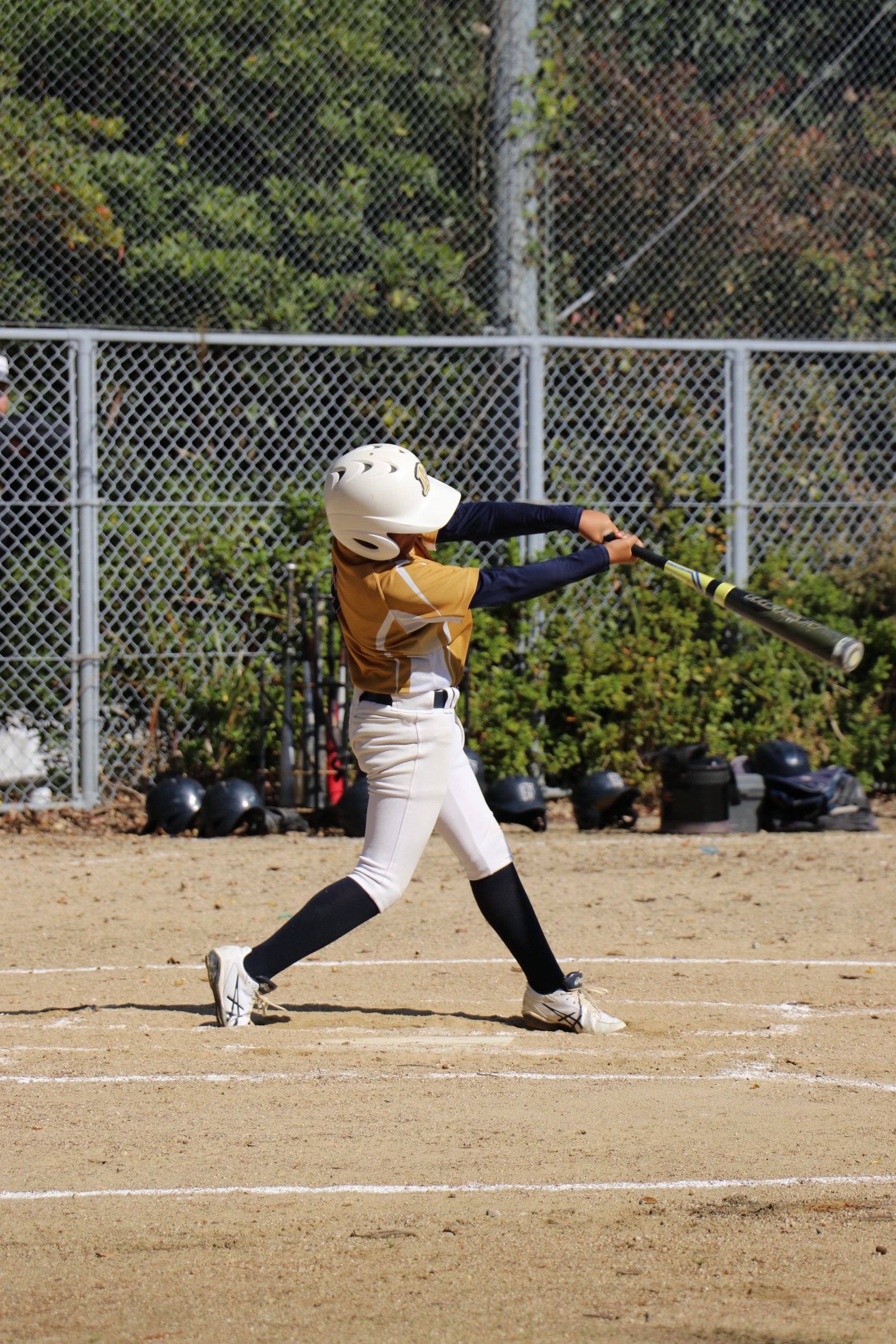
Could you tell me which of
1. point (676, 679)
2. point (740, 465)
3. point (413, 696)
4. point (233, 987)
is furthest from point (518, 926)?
point (740, 465)

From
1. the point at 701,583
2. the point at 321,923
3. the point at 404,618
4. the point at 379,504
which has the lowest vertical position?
the point at 321,923

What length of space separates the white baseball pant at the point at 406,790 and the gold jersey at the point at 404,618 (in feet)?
0.26

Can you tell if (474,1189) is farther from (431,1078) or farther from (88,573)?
(88,573)

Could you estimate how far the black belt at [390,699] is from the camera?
473cm

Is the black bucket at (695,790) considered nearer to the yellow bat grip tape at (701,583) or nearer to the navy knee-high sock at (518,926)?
the yellow bat grip tape at (701,583)

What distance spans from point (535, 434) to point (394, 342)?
1192 mm

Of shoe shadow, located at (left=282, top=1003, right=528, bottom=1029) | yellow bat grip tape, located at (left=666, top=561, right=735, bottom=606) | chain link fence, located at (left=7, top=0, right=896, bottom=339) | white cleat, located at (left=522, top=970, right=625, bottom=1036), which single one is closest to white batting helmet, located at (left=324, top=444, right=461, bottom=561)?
yellow bat grip tape, located at (left=666, top=561, right=735, bottom=606)

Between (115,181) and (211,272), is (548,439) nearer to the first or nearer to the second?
(211,272)

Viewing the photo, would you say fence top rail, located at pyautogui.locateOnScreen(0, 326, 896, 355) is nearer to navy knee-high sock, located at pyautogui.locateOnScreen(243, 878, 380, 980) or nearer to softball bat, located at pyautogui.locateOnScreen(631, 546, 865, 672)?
softball bat, located at pyautogui.locateOnScreen(631, 546, 865, 672)

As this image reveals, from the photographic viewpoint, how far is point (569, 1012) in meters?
4.86

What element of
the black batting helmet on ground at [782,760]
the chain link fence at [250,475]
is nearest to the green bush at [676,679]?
the chain link fence at [250,475]

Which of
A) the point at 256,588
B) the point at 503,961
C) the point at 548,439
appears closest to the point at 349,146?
the point at 548,439

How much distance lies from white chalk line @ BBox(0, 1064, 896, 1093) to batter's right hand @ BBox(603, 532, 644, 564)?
158cm

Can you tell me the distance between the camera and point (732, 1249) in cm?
301
